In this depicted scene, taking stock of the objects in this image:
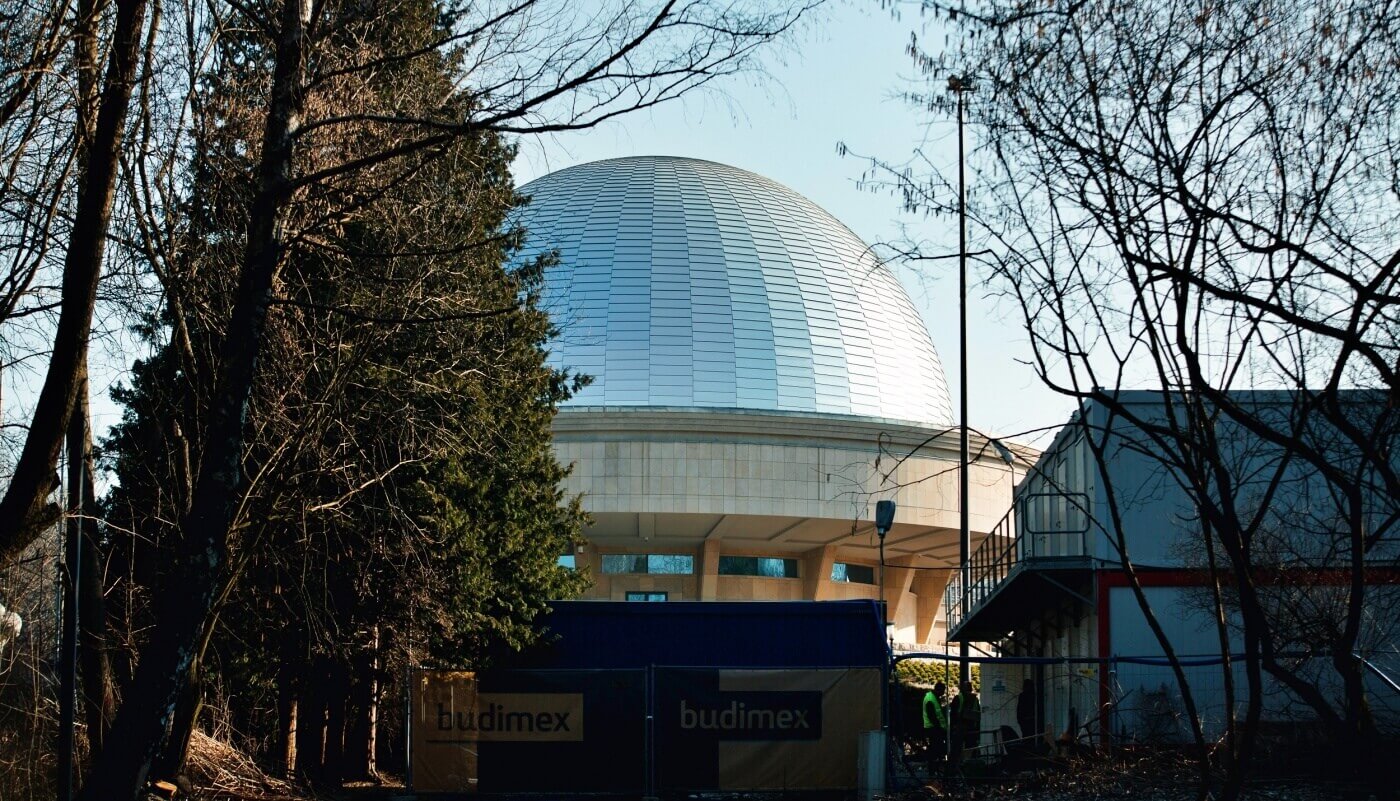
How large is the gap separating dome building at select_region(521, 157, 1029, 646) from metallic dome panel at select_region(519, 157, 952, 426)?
0.24 feet

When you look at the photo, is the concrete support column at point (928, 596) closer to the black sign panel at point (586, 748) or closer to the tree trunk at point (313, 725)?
the tree trunk at point (313, 725)

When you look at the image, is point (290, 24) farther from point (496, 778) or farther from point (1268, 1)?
point (496, 778)

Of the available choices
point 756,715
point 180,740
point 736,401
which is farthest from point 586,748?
point 736,401

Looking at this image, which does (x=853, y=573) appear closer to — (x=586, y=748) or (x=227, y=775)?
(x=586, y=748)

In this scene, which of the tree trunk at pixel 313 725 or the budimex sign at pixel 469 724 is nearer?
the budimex sign at pixel 469 724

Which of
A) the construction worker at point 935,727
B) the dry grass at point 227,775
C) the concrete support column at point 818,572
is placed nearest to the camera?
the dry grass at point 227,775

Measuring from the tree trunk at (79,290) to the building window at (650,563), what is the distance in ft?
141

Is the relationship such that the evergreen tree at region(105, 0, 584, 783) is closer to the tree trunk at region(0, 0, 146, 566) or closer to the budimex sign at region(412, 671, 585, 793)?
the budimex sign at region(412, 671, 585, 793)

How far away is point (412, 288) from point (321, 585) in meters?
6.63

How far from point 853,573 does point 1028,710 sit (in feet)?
93.4

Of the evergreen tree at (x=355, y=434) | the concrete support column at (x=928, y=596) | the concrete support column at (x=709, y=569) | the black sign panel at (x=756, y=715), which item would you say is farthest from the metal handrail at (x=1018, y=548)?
the concrete support column at (x=928, y=596)

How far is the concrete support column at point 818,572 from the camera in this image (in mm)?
51719

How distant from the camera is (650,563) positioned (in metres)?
51.7

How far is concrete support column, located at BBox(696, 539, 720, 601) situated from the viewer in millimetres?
50844
